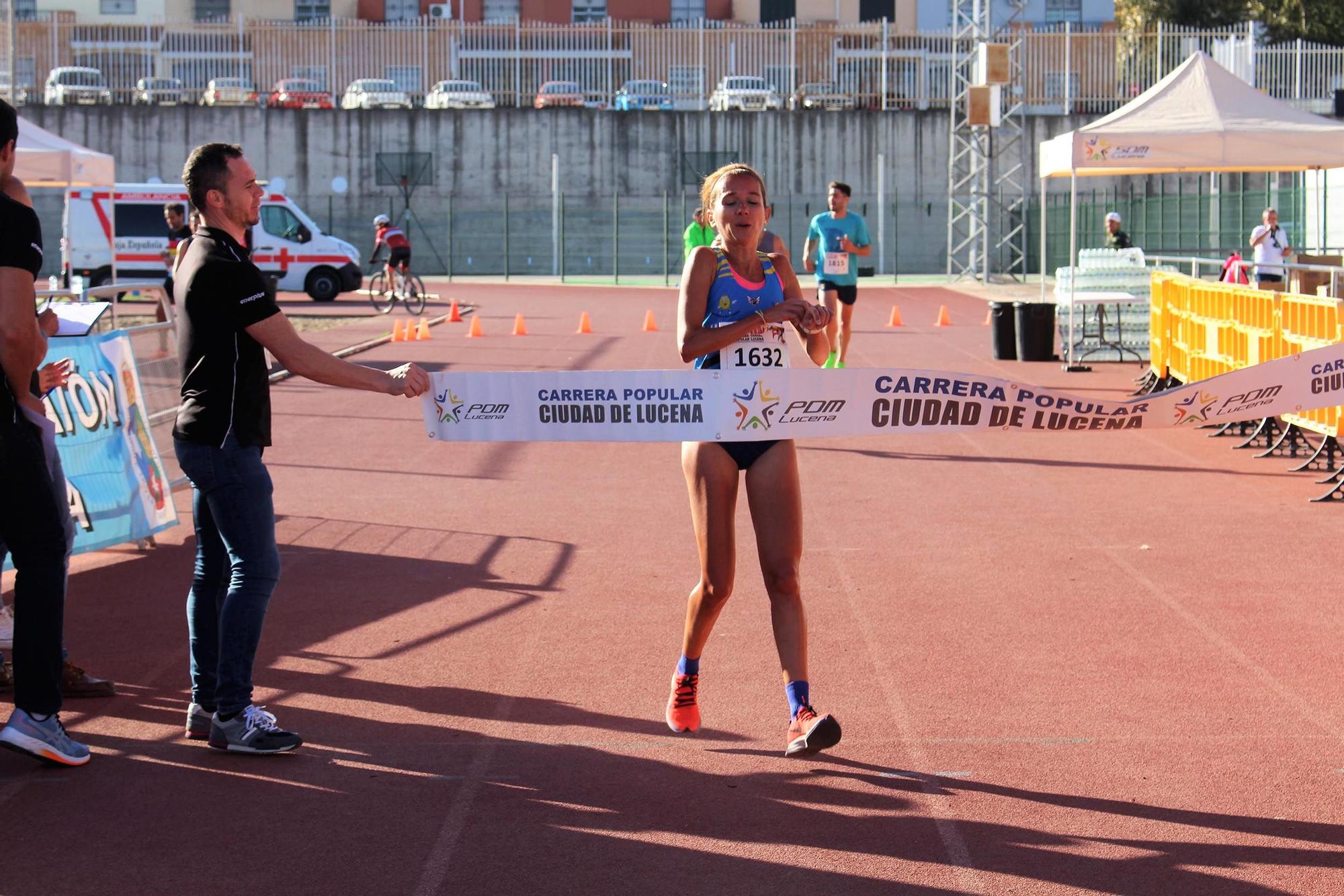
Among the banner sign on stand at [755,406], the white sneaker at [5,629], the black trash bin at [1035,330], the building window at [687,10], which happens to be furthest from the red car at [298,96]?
the banner sign on stand at [755,406]

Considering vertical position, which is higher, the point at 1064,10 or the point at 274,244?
the point at 1064,10

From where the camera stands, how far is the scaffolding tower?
40.5 m

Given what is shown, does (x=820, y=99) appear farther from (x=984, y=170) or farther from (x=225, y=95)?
Result: (x=225, y=95)

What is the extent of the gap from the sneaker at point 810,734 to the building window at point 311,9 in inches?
2410

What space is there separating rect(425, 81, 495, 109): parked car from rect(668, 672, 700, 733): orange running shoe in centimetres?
4637

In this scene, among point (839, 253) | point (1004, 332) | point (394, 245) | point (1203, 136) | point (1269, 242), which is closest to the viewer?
point (839, 253)

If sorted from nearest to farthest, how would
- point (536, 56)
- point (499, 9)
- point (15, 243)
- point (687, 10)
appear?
point (15, 243)
point (536, 56)
point (499, 9)
point (687, 10)

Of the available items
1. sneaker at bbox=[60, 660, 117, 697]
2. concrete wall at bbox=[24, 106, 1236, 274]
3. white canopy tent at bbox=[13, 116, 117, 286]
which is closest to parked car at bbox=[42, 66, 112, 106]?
concrete wall at bbox=[24, 106, 1236, 274]

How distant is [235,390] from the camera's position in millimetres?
5191

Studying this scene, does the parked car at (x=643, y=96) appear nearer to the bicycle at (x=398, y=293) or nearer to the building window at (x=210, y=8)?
the building window at (x=210, y=8)

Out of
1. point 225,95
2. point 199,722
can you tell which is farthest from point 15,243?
point 225,95

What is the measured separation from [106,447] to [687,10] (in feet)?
194

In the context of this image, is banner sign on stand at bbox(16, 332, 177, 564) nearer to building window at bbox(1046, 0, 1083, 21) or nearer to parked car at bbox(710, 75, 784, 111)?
parked car at bbox(710, 75, 784, 111)

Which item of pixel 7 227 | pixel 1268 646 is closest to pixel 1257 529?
pixel 1268 646
